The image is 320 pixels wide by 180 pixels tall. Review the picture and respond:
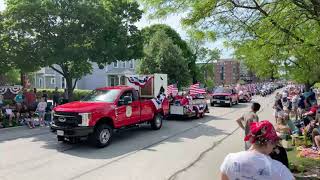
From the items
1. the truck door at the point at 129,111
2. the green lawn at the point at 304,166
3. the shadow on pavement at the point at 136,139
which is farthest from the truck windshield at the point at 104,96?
the green lawn at the point at 304,166

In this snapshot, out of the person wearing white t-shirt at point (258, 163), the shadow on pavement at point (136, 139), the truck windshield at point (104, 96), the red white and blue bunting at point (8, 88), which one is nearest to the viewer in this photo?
the person wearing white t-shirt at point (258, 163)

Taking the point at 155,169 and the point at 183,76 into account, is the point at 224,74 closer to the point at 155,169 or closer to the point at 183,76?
the point at 183,76

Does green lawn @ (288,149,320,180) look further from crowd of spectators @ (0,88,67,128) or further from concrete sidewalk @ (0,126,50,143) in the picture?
crowd of spectators @ (0,88,67,128)

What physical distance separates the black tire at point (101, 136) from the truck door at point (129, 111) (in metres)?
0.91

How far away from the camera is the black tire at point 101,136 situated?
12438 mm

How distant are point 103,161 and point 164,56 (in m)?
32.3

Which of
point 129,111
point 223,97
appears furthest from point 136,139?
point 223,97

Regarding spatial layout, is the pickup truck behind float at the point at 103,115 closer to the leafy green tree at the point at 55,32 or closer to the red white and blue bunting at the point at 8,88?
the leafy green tree at the point at 55,32

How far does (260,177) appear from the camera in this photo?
346cm

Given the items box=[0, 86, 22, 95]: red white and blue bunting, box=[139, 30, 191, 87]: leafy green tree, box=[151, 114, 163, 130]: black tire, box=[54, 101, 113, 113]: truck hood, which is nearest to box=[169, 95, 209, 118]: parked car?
box=[151, 114, 163, 130]: black tire

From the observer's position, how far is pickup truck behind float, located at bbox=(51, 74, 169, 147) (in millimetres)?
12266

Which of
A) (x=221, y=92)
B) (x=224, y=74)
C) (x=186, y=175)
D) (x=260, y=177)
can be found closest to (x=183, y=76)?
(x=221, y=92)

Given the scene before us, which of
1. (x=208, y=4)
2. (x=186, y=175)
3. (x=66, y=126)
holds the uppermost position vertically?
(x=208, y=4)

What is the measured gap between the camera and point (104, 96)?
14133 millimetres
